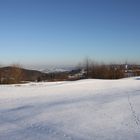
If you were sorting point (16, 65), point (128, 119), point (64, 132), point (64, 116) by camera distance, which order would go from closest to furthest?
point (64, 132)
point (128, 119)
point (64, 116)
point (16, 65)

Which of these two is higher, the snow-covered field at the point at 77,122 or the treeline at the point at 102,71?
the treeline at the point at 102,71

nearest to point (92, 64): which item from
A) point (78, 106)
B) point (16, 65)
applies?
point (16, 65)

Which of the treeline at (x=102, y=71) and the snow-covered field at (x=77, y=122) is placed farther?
the treeline at (x=102, y=71)

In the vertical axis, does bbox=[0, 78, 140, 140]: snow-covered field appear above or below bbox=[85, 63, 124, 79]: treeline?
below

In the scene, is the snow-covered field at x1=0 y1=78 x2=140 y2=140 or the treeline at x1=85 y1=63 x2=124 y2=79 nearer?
the snow-covered field at x1=0 y1=78 x2=140 y2=140

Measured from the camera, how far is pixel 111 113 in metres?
11.7

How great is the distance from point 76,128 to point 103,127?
0.97 metres

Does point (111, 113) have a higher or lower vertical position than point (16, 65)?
lower

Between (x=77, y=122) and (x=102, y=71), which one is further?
(x=102, y=71)

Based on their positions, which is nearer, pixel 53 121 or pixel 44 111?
pixel 53 121

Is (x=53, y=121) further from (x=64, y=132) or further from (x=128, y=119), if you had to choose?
(x=128, y=119)

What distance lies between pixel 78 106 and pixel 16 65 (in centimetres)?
4676

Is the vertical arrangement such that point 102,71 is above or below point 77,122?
above

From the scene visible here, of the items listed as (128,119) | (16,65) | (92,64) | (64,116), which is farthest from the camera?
(92,64)
